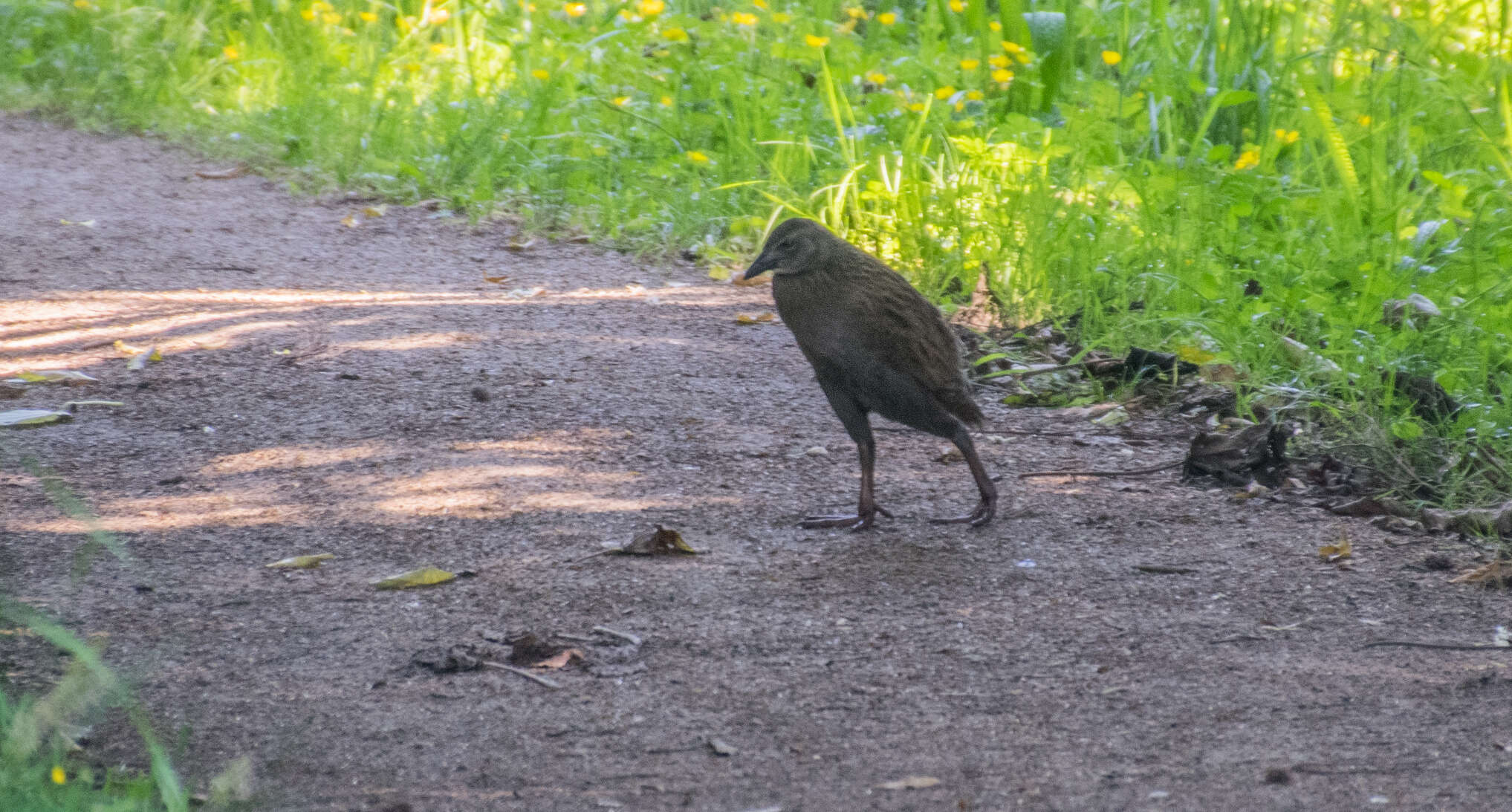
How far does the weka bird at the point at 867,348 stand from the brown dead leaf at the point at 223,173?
5372 mm

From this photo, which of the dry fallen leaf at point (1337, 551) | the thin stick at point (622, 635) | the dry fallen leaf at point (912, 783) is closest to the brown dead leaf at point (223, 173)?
the thin stick at point (622, 635)

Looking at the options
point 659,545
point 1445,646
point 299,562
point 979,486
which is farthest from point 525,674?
point 1445,646

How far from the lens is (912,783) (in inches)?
86.3

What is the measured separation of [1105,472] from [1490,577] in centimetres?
109

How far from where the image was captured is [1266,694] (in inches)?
98.1

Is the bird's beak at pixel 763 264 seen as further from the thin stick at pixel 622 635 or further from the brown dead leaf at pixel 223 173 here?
the brown dead leaf at pixel 223 173

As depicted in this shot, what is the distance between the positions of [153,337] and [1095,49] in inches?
202

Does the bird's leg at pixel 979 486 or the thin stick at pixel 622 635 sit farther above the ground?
the bird's leg at pixel 979 486

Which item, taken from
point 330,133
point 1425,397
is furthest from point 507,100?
point 1425,397

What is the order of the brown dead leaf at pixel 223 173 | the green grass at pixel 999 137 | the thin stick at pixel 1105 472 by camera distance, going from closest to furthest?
the thin stick at pixel 1105 472 → the green grass at pixel 999 137 → the brown dead leaf at pixel 223 173

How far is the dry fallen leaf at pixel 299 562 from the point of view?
3152 mm

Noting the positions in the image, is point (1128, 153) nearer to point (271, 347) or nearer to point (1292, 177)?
point (1292, 177)

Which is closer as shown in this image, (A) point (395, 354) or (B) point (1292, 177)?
(A) point (395, 354)

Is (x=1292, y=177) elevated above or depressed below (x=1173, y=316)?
above
